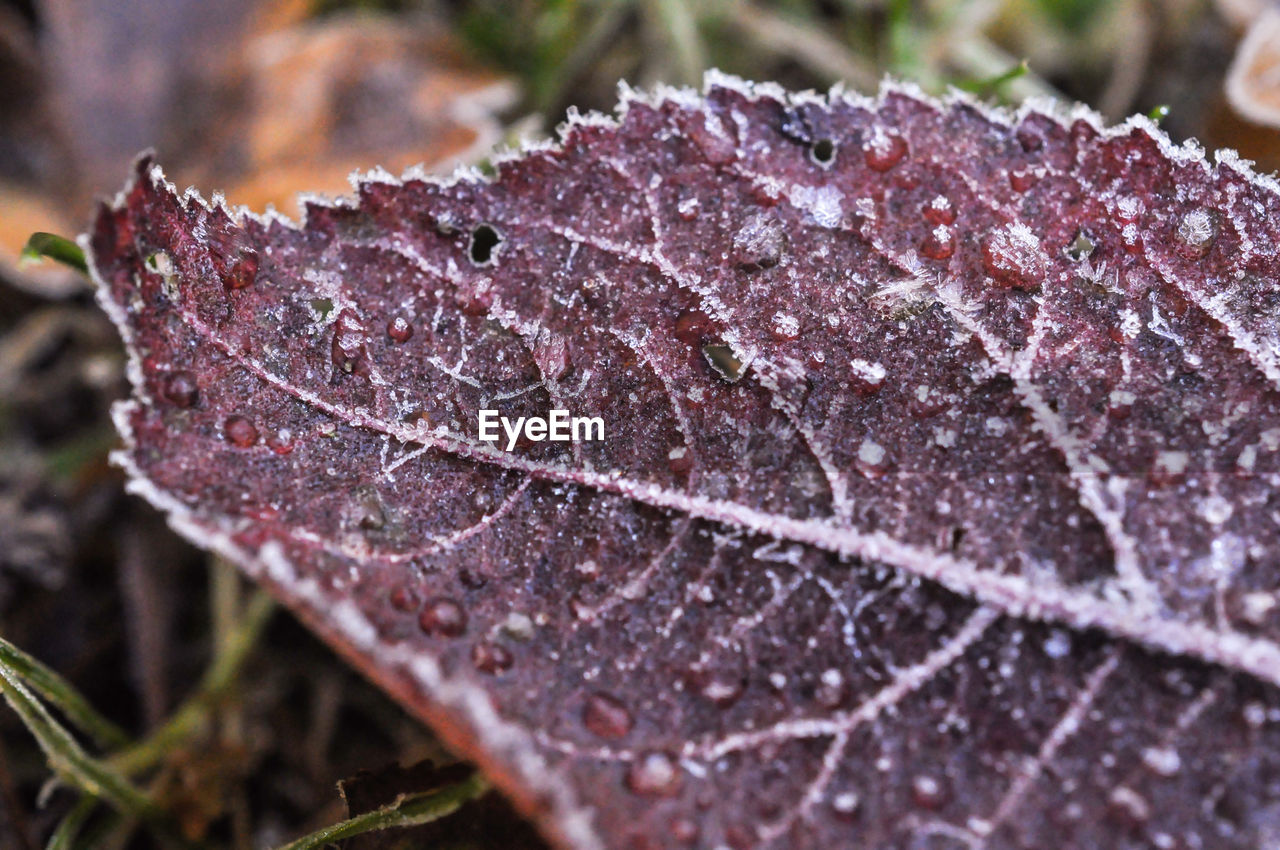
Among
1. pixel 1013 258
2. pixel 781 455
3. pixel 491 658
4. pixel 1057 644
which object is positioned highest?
pixel 1013 258

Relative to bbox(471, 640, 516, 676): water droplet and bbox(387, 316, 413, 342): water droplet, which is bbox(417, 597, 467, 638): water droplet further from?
bbox(387, 316, 413, 342): water droplet

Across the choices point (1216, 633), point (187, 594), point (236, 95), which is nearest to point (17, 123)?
point (236, 95)

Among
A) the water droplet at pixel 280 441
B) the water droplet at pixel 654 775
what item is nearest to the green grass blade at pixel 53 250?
the water droplet at pixel 280 441

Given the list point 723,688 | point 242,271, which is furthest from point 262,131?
point 723,688

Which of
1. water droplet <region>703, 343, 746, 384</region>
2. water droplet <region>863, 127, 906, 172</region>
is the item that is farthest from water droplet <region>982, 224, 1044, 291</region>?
water droplet <region>703, 343, 746, 384</region>

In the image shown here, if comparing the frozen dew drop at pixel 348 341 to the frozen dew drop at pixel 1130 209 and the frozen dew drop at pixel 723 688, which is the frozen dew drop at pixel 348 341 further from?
the frozen dew drop at pixel 1130 209

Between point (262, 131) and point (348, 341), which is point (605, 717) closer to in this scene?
point (348, 341)
